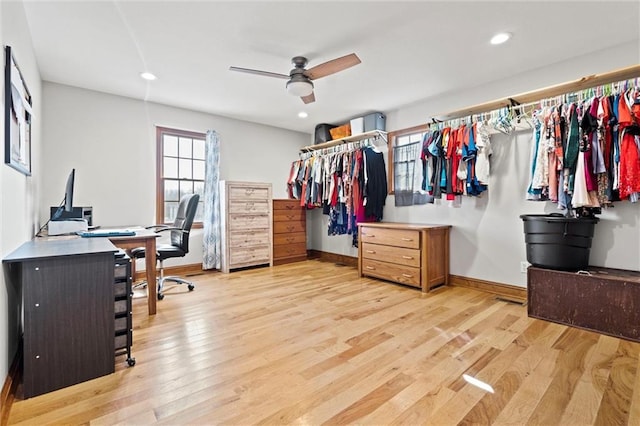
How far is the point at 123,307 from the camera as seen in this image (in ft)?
6.23

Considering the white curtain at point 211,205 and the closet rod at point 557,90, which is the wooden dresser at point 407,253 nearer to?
the closet rod at point 557,90

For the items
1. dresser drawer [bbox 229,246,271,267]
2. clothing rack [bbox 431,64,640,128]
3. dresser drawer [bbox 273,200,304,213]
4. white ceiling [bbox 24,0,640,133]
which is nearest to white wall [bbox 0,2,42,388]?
white ceiling [bbox 24,0,640,133]

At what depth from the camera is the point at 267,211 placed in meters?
4.88

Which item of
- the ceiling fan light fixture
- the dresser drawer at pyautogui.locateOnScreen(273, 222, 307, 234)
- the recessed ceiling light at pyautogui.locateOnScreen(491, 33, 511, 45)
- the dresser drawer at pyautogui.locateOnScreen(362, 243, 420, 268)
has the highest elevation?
the recessed ceiling light at pyautogui.locateOnScreen(491, 33, 511, 45)

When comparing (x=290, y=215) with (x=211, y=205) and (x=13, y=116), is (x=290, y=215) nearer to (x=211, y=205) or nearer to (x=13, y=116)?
(x=211, y=205)

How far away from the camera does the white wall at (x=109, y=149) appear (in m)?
3.56

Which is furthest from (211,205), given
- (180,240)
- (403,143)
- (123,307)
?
(403,143)

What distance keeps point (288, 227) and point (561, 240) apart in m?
3.66

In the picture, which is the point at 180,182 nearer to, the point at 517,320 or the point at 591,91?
the point at 517,320

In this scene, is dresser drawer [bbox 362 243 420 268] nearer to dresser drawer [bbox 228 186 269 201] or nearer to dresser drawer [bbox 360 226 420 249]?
dresser drawer [bbox 360 226 420 249]

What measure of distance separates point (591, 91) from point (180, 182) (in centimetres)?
483

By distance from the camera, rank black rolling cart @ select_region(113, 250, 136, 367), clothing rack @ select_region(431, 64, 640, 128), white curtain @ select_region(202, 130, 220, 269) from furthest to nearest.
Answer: white curtain @ select_region(202, 130, 220, 269) < clothing rack @ select_region(431, 64, 640, 128) < black rolling cart @ select_region(113, 250, 136, 367)

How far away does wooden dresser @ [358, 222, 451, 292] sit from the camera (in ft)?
11.5

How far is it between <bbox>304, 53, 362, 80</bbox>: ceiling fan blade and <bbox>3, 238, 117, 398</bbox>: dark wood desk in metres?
2.08
